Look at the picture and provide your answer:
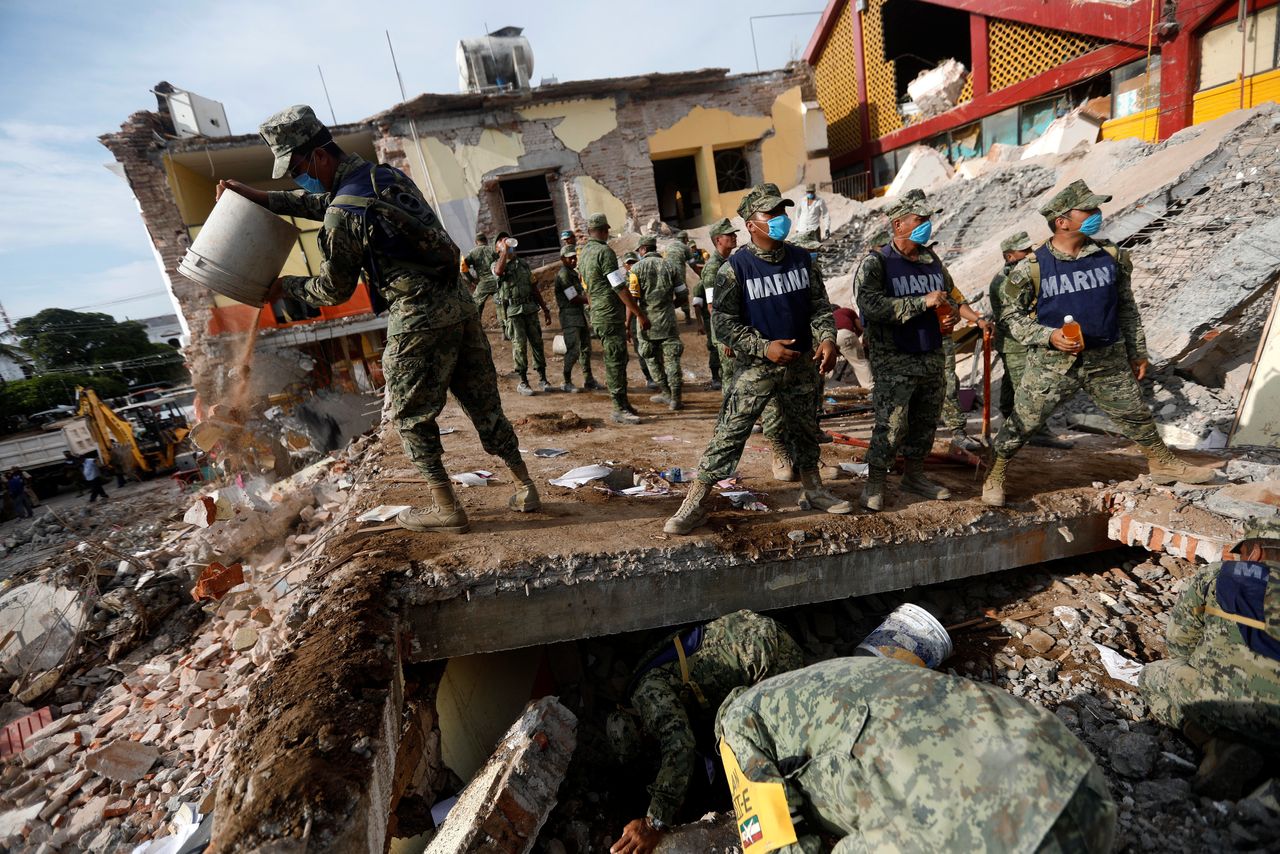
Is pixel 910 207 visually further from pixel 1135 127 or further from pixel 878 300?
pixel 1135 127

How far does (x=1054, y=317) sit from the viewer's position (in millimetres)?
3314

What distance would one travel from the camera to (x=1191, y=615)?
2.52 m

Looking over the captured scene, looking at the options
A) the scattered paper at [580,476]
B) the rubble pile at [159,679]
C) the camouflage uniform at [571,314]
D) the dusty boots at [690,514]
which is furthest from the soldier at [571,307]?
the dusty boots at [690,514]

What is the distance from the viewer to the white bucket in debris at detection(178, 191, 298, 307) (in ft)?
8.73

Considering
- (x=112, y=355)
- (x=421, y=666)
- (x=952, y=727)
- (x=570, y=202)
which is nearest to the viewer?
(x=952, y=727)

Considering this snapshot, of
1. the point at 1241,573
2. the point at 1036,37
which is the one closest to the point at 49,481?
the point at 1241,573

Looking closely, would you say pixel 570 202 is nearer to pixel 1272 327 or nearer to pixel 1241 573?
pixel 1272 327

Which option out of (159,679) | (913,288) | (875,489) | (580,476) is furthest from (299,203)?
(159,679)

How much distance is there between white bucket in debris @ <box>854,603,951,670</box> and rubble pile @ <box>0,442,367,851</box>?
2.82 m

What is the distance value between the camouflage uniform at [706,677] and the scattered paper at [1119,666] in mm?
1685

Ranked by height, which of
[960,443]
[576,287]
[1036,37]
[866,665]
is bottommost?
[960,443]

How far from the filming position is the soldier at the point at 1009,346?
412 centimetres

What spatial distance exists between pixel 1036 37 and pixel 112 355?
4382cm

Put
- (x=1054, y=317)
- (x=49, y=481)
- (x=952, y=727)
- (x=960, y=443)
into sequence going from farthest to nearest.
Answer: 1. (x=49, y=481)
2. (x=960, y=443)
3. (x=1054, y=317)
4. (x=952, y=727)
